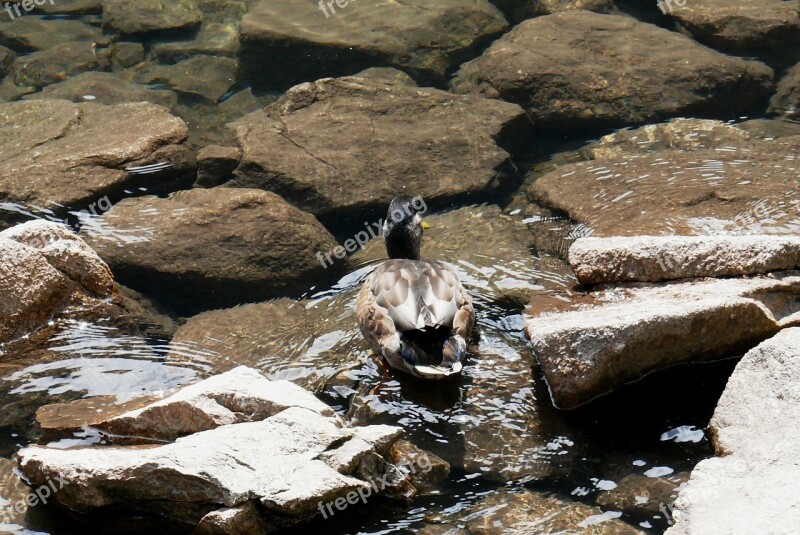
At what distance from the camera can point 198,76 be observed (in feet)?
32.3

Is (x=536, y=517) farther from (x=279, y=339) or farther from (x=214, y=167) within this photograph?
(x=214, y=167)

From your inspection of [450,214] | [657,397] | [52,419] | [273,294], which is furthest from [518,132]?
[52,419]

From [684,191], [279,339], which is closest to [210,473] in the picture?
[279,339]

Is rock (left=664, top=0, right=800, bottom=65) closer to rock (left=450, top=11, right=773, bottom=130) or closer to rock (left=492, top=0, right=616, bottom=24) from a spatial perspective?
rock (left=450, top=11, right=773, bottom=130)

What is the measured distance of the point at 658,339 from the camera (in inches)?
167

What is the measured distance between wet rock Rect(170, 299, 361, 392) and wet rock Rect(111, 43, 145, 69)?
5.29m

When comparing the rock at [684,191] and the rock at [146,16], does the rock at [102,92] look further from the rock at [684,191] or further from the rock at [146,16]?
the rock at [684,191]

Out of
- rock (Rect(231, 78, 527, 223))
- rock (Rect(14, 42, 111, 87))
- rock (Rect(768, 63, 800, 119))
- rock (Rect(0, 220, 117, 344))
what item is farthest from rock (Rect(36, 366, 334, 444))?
rock (Rect(14, 42, 111, 87))

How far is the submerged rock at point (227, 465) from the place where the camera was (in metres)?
3.57

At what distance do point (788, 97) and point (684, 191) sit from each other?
114 inches

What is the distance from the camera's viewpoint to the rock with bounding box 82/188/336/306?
247 inches

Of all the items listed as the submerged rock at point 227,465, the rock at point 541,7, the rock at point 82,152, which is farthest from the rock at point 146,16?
the submerged rock at point 227,465

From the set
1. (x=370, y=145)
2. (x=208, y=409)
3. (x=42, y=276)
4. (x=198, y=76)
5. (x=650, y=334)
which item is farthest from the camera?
(x=198, y=76)

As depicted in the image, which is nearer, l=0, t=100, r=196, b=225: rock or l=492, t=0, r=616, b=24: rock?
l=0, t=100, r=196, b=225: rock
